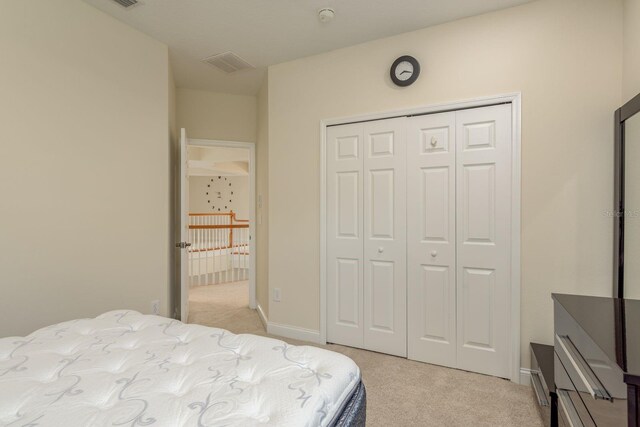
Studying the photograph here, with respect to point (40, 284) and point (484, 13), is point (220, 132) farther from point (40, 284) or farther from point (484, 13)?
point (484, 13)

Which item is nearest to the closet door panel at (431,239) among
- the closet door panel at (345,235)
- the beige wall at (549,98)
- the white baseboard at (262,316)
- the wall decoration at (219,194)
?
the beige wall at (549,98)

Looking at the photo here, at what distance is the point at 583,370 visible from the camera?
1.15 m

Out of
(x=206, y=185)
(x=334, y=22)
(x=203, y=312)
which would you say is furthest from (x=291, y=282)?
(x=206, y=185)

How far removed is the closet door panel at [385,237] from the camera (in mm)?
2746

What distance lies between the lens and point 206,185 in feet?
31.8

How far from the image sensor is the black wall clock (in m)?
2.66

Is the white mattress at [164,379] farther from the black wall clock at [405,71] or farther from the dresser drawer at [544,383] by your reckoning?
the black wall clock at [405,71]

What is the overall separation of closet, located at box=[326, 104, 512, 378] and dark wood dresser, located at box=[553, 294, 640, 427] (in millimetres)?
918

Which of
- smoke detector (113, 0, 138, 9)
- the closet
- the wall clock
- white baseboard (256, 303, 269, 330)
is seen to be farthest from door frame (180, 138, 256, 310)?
the wall clock

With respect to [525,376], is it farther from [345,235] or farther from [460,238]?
[345,235]

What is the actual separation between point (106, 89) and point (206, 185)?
736 cm

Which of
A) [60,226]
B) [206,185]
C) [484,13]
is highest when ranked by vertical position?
[484,13]

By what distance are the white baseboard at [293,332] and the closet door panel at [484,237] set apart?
1306mm

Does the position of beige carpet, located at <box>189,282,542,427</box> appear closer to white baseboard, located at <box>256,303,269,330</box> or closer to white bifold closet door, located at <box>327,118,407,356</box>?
white bifold closet door, located at <box>327,118,407,356</box>
